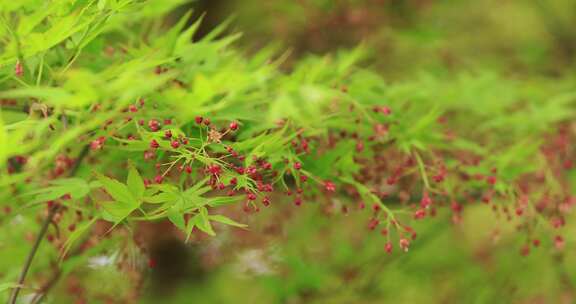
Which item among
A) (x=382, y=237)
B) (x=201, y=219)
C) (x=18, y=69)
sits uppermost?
(x=18, y=69)

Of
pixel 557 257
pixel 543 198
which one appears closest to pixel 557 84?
pixel 557 257

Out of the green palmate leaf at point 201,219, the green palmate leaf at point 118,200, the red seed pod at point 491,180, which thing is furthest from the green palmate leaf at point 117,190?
the red seed pod at point 491,180

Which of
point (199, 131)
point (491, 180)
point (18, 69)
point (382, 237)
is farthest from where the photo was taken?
point (382, 237)

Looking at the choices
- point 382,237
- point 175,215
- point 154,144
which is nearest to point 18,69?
A: point 154,144

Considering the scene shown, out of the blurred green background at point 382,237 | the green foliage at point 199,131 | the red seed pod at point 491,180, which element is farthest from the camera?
the blurred green background at point 382,237

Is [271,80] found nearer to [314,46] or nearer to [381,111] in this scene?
[381,111]

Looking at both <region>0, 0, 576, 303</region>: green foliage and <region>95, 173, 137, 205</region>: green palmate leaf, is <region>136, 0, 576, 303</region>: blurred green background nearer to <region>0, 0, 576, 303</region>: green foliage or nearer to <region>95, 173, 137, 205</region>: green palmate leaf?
<region>0, 0, 576, 303</region>: green foliage

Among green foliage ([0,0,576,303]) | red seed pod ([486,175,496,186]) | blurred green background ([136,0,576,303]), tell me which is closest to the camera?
green foliage ([0,0,576,303])

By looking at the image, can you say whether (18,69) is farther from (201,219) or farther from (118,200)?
(201,219)

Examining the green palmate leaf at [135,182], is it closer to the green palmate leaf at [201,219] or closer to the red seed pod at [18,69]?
the green palmate leaf at [201,219]

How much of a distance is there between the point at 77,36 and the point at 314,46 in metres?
1.74

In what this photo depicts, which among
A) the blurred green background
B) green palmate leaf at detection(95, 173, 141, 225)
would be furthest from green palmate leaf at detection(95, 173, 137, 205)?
the blurred green background

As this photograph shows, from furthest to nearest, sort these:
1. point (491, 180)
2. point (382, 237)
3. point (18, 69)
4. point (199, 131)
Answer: point (382, 237) → point (491, 180) → point (199, 131) → point (18, 69)

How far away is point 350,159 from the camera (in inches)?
63.0
